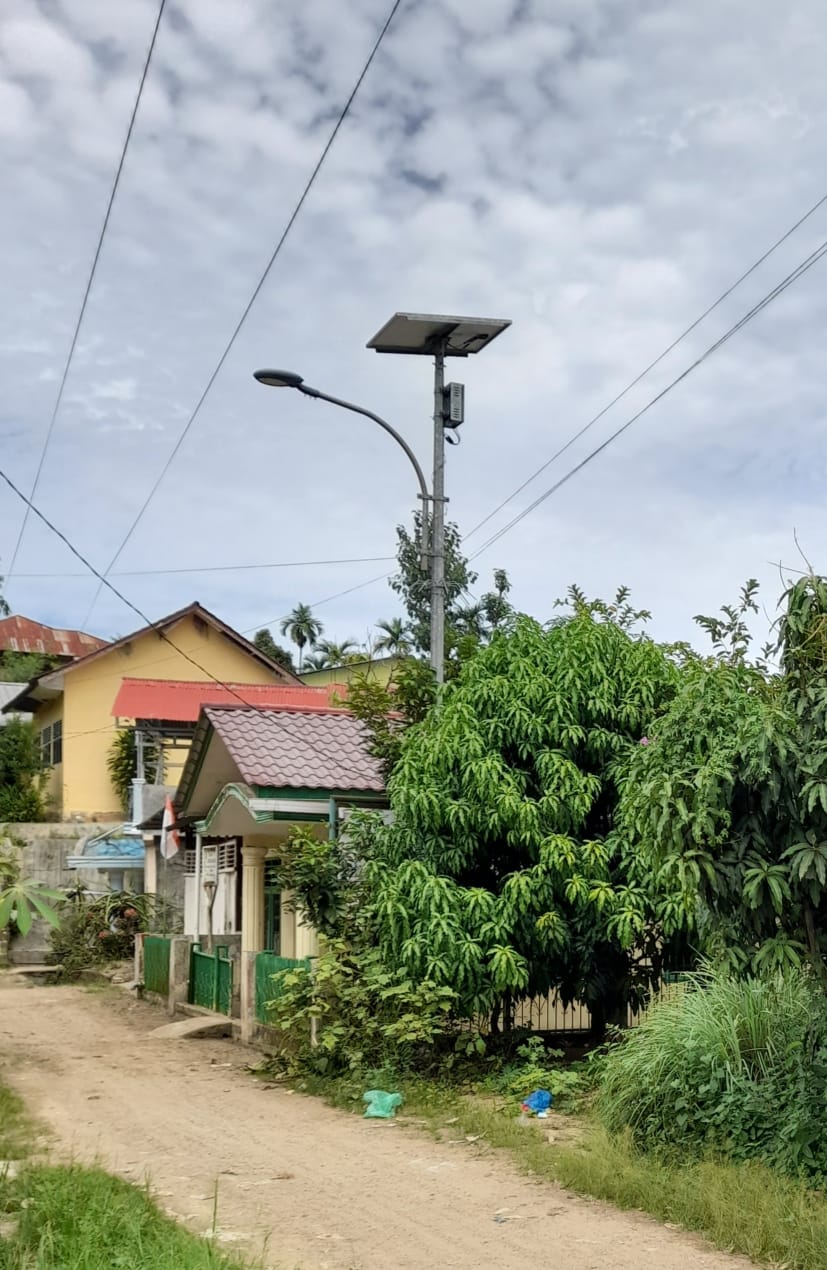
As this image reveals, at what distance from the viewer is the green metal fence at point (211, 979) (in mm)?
17828

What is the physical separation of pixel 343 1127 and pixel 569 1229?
3563mm

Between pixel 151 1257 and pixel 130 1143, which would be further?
pixel 130 1143

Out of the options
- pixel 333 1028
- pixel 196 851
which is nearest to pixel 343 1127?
pixel 333 1028

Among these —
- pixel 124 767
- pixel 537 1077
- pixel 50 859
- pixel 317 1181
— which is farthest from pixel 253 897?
pixel 124 767

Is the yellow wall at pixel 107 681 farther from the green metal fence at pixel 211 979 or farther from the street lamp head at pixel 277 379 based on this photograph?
the street lamp head at pixel 277 379

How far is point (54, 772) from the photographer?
34.4m

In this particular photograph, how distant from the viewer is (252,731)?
16047 millimetres

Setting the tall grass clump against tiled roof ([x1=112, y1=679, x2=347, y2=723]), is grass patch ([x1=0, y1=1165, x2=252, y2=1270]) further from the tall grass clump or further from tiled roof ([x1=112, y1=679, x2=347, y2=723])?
tiled roof ([x1=112, y1=679, x2=347, y2=723])

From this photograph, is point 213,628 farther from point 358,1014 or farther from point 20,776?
point 358,1014

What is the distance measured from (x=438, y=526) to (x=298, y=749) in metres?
4.15

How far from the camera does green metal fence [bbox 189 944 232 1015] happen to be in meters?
17.8

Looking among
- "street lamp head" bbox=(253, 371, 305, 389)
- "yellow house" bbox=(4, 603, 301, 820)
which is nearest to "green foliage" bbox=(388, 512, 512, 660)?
"yellow house" bbox=(4, 603, 301, 820)

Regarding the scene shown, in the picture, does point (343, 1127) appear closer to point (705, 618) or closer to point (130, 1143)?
point (130, 1143)

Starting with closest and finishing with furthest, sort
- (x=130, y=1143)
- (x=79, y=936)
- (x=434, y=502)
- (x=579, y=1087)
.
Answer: (x=130, y=1143), (x=579, y=1087), (x=434, y=502), (x=79, y=936)
